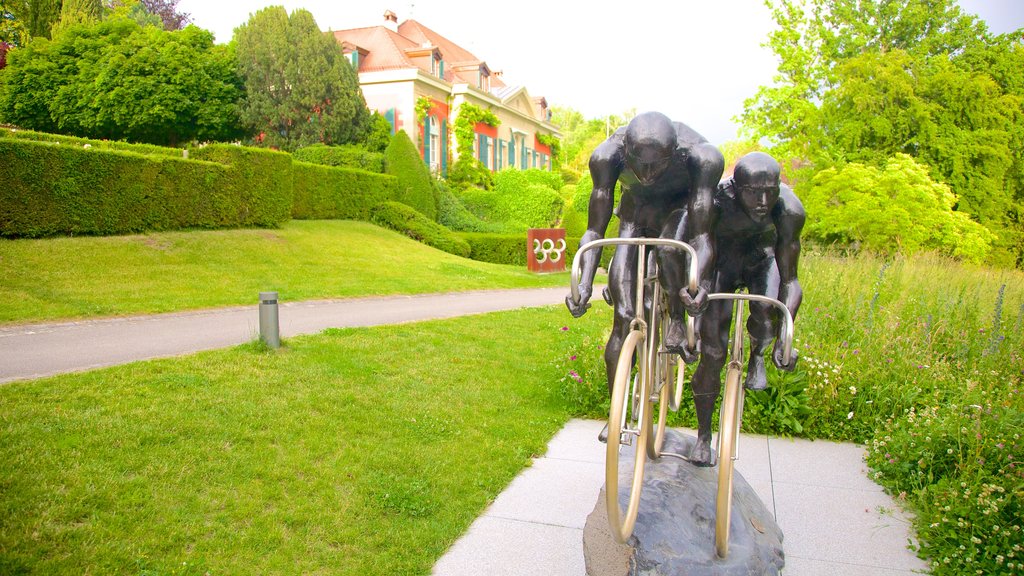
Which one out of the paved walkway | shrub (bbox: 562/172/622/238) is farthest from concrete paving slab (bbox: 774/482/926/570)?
shrub (bbox: 562/172/622/238)

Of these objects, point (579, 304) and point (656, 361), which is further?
point (656, 361)

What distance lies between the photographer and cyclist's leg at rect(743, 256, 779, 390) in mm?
3611

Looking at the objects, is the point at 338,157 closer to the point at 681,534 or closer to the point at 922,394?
the point at 922,394

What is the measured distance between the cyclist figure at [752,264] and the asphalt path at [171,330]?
18.6 ft

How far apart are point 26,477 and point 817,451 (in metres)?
5.45

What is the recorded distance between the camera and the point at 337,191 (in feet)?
71.4

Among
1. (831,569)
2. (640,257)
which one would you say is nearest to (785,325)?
(640,257)

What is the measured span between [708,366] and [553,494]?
1465mm

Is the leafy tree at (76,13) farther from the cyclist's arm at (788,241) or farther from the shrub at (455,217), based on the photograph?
the cyclist's arm at (788,241)

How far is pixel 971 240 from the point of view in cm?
1900

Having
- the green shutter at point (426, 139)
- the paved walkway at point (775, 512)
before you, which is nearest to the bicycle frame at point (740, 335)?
the paved walkway at point (775, 512)

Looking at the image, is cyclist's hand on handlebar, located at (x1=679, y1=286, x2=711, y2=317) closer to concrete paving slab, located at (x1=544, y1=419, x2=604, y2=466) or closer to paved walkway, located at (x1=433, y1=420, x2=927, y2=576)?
paved walkway, located at (x1=433, y1=420, x2=927, y2=576)

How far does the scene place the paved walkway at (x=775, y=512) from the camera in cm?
359

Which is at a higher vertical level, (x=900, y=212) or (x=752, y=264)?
(x=900, y=212)
